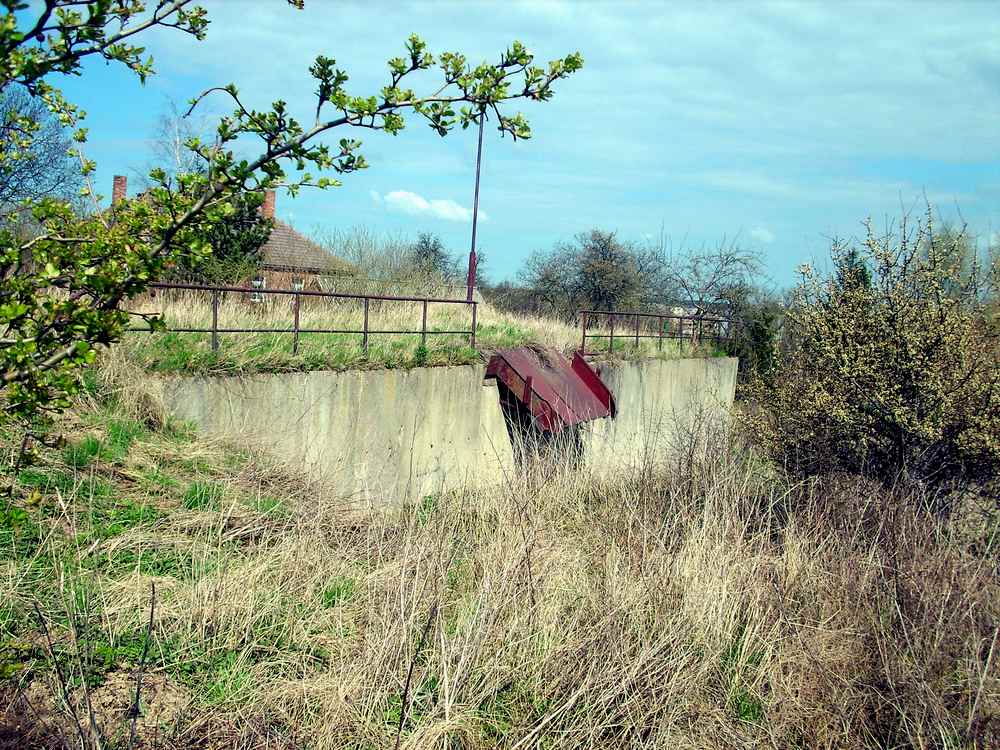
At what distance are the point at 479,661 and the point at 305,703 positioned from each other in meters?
0.93

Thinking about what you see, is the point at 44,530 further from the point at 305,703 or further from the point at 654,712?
the point at 654,712

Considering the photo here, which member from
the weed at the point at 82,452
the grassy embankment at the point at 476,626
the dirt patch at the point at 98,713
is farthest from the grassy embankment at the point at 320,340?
the dirt patch at the point at 98,713

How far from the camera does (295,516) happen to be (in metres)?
6.49

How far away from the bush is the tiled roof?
1550 centimetres

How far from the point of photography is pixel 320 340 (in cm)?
1265

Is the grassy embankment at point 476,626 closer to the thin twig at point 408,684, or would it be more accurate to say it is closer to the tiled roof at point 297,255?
the thin twig at point 408,684

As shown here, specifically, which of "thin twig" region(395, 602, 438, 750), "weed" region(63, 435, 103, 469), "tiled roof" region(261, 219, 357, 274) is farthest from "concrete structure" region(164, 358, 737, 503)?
"tiled roof" region(261, 219, 357, 274)

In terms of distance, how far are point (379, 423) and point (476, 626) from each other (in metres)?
7.89

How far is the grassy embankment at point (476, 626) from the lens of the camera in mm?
4234

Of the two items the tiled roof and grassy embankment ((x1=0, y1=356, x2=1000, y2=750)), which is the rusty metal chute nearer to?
grassy embankment ((x1=0, y1=356, x2=1000, y2=750))

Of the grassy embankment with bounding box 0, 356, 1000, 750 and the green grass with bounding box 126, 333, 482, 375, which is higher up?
the green grass with bounding box 126, 333, 482, 375

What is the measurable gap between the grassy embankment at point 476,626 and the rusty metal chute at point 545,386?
6.94 m

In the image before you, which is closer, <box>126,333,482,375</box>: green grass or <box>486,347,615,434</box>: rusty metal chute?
<box>126,333,482,375</box>: green grass

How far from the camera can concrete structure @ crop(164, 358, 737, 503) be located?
9.61m
